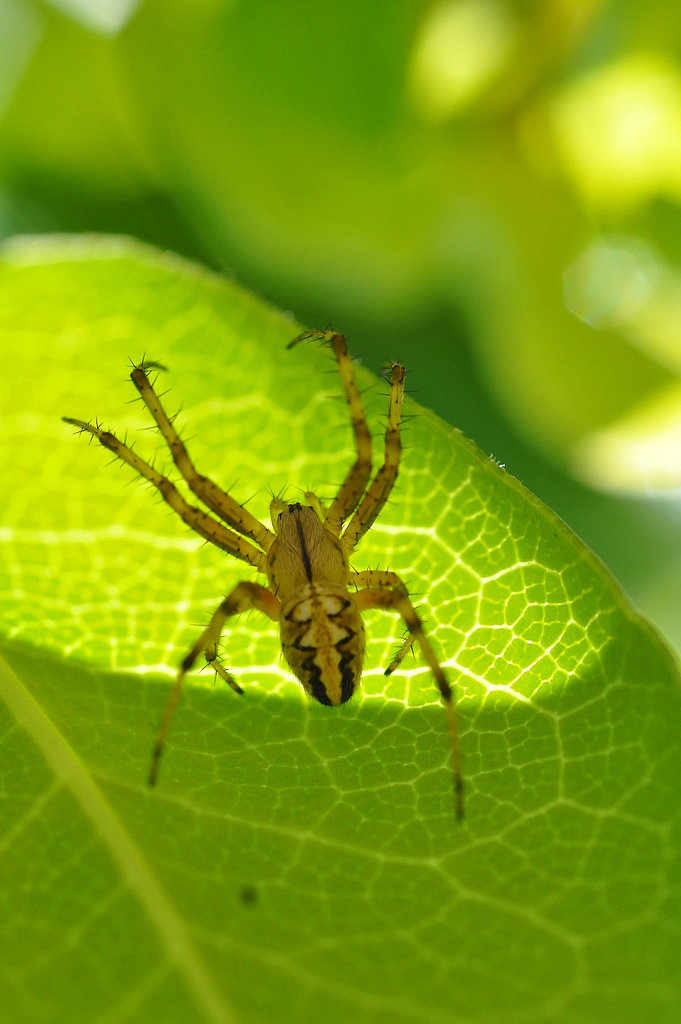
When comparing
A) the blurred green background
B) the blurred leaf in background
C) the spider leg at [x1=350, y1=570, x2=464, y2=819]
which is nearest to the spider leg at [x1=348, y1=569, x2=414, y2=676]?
the spider leg at [x1=350, y1=570, x2=464, y2=819]

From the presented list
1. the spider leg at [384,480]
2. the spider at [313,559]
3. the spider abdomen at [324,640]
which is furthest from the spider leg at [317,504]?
the spider abdomen at [324,640]

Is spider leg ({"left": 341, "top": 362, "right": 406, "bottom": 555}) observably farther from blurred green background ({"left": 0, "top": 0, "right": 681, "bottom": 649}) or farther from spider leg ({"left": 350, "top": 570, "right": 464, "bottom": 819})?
blurred green background ({"left": 0, "top": 0, "right": 681, "bottom": 649})

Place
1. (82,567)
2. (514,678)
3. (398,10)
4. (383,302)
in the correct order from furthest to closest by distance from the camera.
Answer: (383,302) → (398,10) → (82,567) → (514,678)

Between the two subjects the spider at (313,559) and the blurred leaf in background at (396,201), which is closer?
the spider at (313,559)

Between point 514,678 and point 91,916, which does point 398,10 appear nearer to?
point 514,678

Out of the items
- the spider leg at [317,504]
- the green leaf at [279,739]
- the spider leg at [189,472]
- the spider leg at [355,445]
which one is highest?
the spider leg at [355,445]

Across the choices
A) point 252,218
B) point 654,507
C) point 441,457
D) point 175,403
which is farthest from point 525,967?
point 252,218

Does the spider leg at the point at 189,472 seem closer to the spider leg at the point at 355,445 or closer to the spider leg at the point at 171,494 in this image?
the spider leg at the point at 171,494
